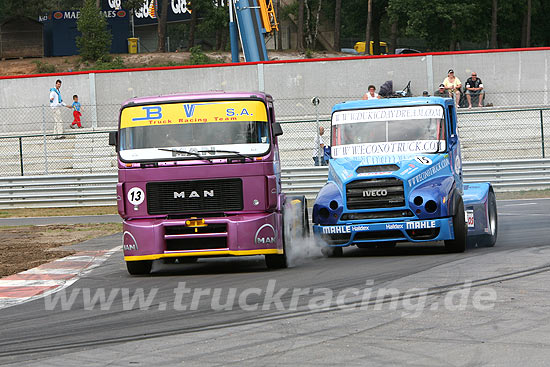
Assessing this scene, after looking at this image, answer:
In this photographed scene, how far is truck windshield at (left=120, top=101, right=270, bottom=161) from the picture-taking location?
→ 1265cm

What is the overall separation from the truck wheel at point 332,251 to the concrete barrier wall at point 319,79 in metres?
16.4

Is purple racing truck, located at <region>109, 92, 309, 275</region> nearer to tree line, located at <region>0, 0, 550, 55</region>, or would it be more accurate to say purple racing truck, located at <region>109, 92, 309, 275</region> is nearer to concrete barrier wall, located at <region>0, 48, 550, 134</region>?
concrete barrier wall, located at <region>0, 48, 550, 134</region>

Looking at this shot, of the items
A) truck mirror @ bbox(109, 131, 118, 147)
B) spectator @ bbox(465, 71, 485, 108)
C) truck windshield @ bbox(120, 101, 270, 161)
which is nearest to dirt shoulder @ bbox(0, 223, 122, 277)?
truck mirror @ bbox(109, 131, 118, 147)

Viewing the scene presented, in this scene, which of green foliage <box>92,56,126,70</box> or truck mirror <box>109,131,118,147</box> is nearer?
truck mirror <box>109,131,118,147</box>

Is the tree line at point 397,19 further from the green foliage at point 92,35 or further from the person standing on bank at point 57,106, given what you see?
the person standing on bank at point 57,106

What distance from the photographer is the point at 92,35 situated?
198 ft

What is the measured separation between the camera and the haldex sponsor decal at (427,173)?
1400 cm

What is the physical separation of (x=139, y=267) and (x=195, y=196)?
4.21ft

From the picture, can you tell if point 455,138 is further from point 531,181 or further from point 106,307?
point 531,181

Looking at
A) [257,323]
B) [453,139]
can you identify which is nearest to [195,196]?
[257,323]

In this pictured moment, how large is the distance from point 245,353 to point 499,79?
83.4ft

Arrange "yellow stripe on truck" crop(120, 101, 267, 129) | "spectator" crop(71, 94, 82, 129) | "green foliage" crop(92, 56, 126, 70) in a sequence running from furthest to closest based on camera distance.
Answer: "green foliage" crop(92, 56, 126, 70) → "spectator" crop(71, 94, 82, 129) → "yellow stripe on truck" crop(120, 101, 267, 129)

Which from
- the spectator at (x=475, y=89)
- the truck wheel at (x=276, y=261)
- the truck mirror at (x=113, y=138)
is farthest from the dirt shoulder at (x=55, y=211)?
the truck wheel at (x=276, y=261)

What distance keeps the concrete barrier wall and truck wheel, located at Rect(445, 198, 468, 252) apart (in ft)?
56.1
